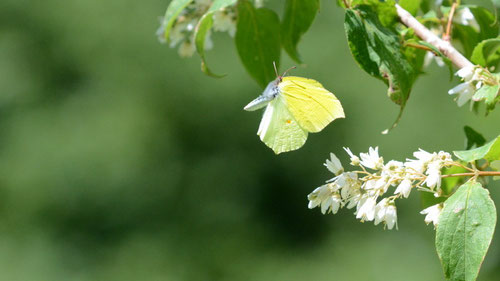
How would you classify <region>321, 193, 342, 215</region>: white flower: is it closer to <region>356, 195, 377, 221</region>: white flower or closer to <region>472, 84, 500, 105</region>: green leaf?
<region>356, 195, 377, 221</region>: white flower

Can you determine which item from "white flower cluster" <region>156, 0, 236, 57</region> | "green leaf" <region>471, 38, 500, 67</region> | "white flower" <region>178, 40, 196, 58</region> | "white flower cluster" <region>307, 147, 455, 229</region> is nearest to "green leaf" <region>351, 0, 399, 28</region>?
"green leaf" <region>471, 38, 500, 67</region>

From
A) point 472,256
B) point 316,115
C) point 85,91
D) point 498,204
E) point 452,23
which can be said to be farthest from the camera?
point 85,91

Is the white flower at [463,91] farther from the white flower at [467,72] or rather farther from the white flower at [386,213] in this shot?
the white flower at [386,213]

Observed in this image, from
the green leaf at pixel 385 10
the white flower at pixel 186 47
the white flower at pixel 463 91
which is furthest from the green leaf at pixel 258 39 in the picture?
the white flower at pixel 463 91

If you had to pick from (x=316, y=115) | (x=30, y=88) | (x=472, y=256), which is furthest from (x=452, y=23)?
(x=30, y=88)

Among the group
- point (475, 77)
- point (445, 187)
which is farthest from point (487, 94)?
point (445, 187)

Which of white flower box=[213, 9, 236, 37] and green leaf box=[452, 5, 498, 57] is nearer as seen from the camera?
green leaf box=[452, 5, 498, 57]

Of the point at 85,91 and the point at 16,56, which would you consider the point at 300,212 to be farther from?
the point at 16,56
